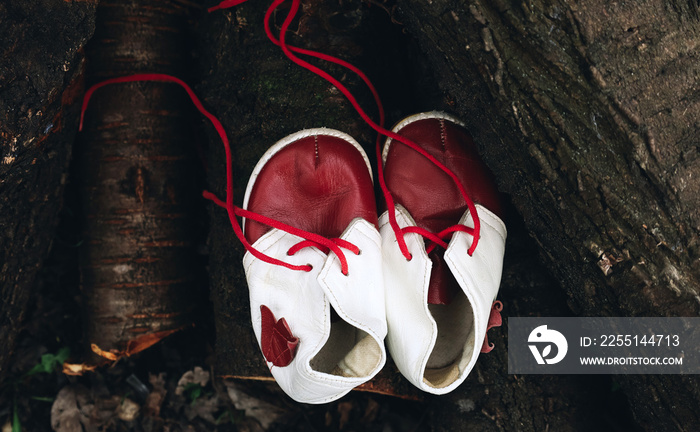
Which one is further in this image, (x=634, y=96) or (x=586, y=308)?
(x=586, y=308)

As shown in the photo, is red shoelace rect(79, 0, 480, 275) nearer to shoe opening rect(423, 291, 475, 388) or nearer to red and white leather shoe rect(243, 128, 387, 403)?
red and white leather shoe rect(243, 128, 387, 403)

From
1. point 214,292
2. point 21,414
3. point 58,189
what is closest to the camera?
point 58,189

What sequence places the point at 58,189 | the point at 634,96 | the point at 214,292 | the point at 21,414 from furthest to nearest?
the point at 21,414
the point at 214,292
the point at 58,189
the point at 634,96

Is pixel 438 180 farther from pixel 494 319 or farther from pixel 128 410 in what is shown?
pixel 128 410

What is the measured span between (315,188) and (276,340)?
524 mm

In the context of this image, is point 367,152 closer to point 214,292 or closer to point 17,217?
point 214,292

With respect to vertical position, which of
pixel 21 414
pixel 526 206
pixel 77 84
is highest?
pixel 77 84

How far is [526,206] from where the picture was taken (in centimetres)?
169

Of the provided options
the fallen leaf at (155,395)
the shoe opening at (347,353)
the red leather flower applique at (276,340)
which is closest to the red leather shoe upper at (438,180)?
the shoe opening at (347,353)

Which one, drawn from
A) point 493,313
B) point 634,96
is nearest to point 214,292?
point 493,313

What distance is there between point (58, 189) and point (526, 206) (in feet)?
5.39

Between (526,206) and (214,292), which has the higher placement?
(526,206)

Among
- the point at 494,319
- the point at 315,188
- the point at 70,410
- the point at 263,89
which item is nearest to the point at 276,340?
the point at 315,188

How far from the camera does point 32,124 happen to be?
→ 62.2 inches
